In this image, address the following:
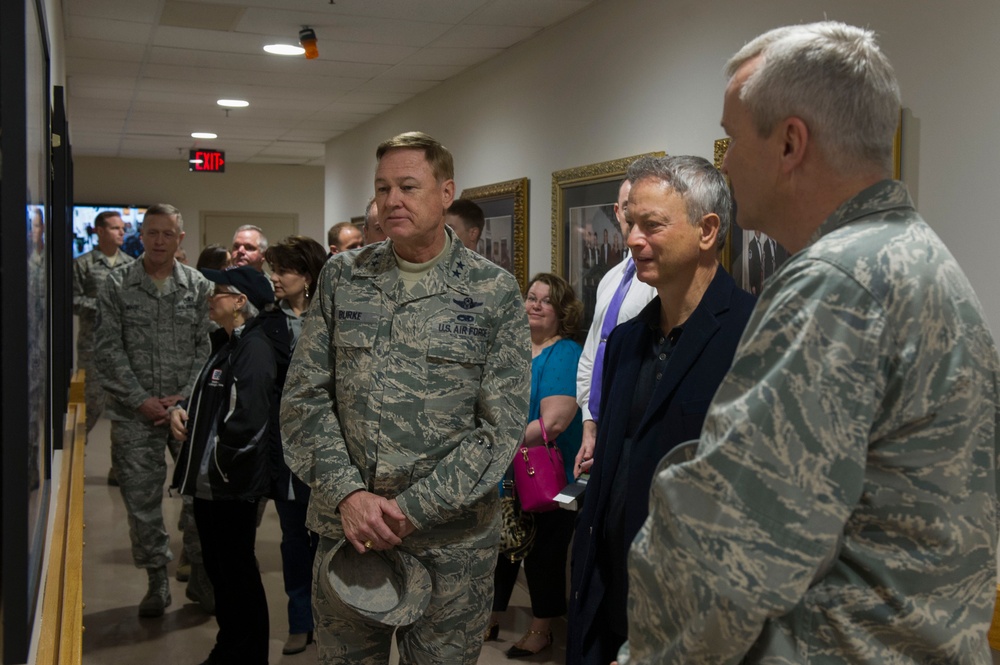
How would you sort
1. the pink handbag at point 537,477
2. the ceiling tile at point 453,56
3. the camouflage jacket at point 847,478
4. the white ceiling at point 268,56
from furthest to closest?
the ceiling tile at point 453,56 < the white ceiling at point 268,56 < the pink handbag at point 537,477 < the camouflage jacket at point 847,478

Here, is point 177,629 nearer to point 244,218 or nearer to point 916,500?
point 916,500

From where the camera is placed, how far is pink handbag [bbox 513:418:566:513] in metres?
3.95

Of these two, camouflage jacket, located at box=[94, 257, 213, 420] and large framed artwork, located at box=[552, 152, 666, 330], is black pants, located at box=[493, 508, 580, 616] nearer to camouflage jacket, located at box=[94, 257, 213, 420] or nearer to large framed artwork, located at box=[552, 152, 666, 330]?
large framed artwork, located at box=[552, 152, 666, 330]

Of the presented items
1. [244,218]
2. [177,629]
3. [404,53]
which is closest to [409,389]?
[177,629]

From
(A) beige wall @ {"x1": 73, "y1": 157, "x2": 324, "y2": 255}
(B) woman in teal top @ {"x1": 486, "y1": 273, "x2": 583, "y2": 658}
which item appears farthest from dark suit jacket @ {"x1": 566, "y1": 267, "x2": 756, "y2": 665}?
(A) beige wall @ {"x1": 73, "y1": 157, "x2": 324, "y2": 255}

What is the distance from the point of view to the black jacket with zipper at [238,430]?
11.3ft

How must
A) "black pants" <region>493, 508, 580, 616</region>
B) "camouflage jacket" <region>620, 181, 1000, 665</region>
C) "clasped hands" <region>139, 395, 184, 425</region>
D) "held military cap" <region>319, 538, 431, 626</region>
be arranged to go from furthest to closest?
1. "clasped hands" <region>139, 395, 184, 425</region>
2. "black pants" <region>493, 508, 580, 616</region>
3. "held military cap" <region>319, 538, 431, 626</region>
4. "camouflage jacket" <region>620, 181, 1000, 665</region>

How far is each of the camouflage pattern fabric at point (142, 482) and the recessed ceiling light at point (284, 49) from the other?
9.94ft

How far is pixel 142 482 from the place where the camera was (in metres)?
4.73

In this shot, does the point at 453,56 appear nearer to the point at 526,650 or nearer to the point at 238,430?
the point at 238,430

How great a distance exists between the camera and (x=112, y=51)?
6758 millimetres

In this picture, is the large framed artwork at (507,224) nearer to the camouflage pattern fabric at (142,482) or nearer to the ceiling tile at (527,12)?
the ceiling tile at (527,12)

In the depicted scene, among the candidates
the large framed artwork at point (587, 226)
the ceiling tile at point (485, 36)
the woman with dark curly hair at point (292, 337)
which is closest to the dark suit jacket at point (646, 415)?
the woman with dark curly hair at point (292, 337)

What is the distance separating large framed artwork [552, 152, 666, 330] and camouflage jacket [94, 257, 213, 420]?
82.5 inches
